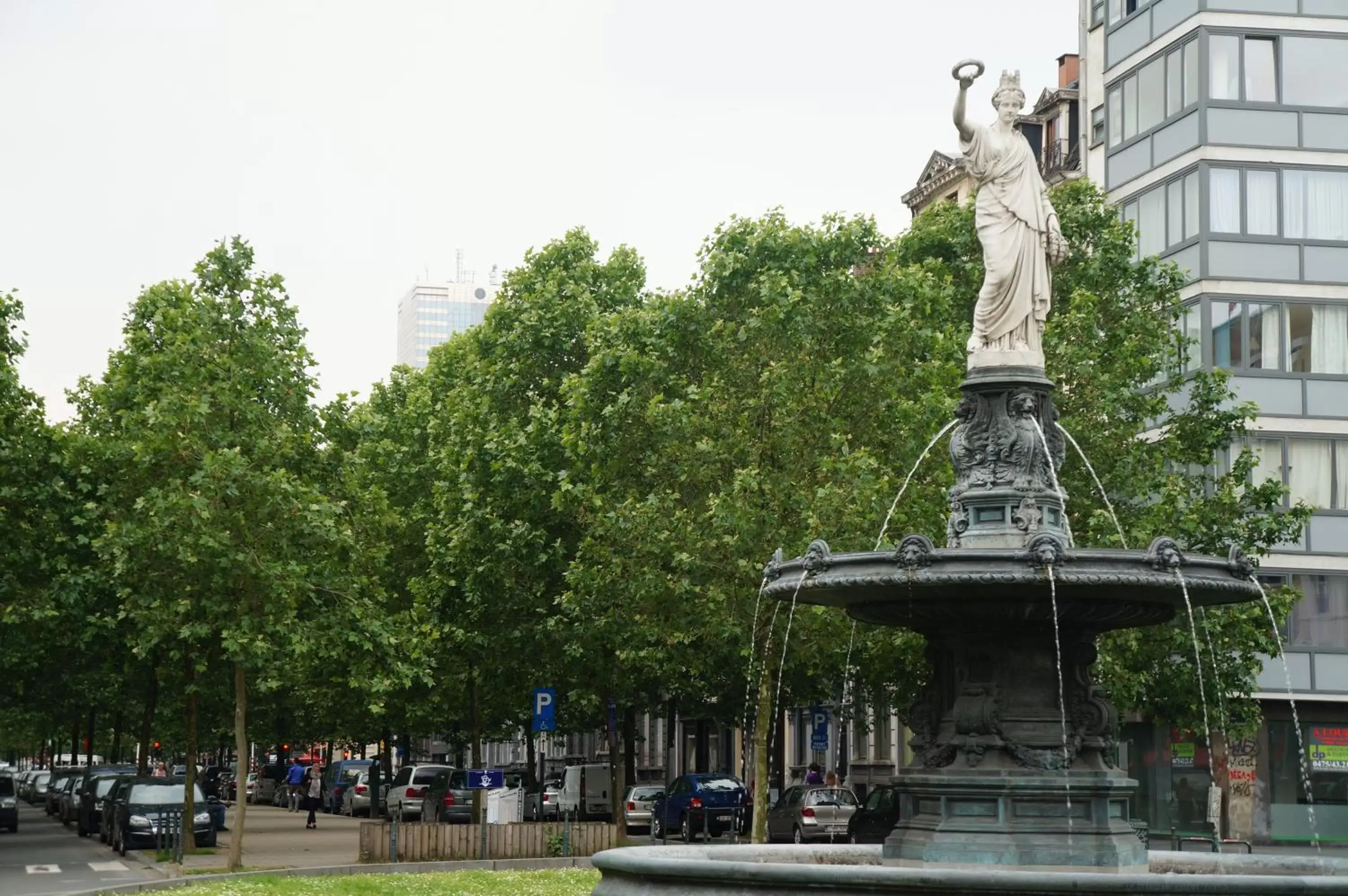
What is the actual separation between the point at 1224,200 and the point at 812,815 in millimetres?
16905

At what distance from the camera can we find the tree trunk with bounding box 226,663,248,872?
1248 inches

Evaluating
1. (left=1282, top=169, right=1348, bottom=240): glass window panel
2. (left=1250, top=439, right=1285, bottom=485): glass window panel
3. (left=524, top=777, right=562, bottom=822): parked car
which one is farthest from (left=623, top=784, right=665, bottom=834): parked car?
(left=1282, top=169, right=1348, bottom=240): glass window panel

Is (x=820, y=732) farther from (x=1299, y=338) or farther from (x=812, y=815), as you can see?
(x=1299, y=338)

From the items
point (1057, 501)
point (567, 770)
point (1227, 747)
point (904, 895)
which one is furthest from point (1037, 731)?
point (567, 770)

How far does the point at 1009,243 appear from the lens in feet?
53.8

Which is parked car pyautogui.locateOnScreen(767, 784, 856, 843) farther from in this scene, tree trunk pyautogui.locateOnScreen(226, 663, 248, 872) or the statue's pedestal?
the statue's pedestal

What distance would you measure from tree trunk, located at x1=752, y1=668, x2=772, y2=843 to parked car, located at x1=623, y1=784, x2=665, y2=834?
14.2 metres

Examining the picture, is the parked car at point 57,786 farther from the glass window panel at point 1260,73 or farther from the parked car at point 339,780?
the glass window panel at point 1260,73

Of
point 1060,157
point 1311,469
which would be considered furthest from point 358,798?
point 1311,469

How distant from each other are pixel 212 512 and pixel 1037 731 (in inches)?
787

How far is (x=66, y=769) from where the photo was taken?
7125cm

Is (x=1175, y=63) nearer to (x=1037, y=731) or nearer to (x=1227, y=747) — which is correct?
(x=1227, y=747)

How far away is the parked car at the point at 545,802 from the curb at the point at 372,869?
1629 centimetres

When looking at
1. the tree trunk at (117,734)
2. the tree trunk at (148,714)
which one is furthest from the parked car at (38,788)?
the tree trunk at (148,714)
